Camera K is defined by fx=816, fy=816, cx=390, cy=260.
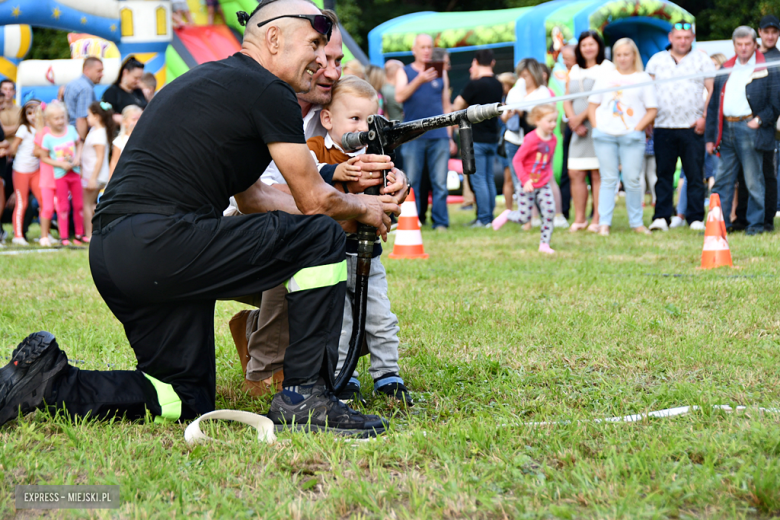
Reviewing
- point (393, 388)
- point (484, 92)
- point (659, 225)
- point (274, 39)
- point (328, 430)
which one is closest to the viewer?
point (328, 430)

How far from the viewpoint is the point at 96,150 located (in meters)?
10.3

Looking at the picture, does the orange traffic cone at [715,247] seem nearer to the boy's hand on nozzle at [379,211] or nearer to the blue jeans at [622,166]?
the blue jeans at [622,166]

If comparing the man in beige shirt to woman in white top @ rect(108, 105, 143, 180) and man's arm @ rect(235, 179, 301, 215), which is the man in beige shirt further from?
man's arm @ rect(235, 179, 301, 215)

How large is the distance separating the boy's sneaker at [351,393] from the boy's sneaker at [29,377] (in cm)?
112

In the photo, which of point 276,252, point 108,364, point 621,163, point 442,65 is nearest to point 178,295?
point 276,252

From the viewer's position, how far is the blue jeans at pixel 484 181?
36.1ft

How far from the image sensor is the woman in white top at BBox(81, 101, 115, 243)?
401 inches

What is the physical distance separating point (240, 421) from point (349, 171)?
41.6 inches

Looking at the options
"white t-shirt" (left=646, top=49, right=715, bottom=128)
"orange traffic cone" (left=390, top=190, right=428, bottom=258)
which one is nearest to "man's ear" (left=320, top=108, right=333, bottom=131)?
"orange traffic cone" (left=390, top=190, right=428, bottom=258)

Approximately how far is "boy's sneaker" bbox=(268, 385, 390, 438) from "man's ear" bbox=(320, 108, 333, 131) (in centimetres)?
118

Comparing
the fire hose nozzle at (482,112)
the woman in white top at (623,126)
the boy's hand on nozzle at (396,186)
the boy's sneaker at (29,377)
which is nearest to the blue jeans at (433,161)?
the woman in white top at (623,126)

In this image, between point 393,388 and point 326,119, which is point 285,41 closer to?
point 326,119

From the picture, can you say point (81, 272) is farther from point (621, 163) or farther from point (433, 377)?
point (621, 163)

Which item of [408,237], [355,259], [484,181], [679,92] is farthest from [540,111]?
[355,259]
